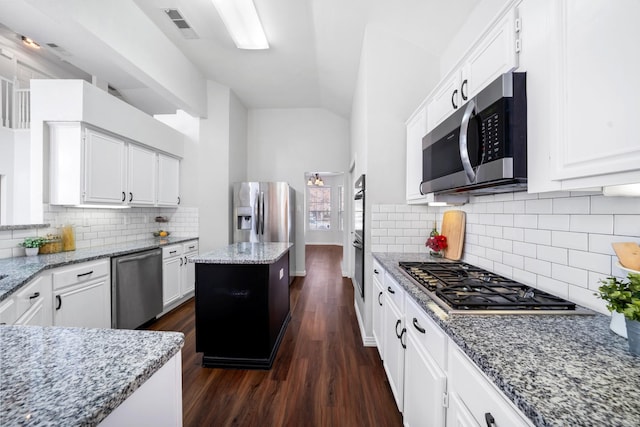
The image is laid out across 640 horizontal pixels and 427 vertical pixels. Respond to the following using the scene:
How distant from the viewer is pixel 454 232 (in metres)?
2.10

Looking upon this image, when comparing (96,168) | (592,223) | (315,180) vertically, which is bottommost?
(592,223)

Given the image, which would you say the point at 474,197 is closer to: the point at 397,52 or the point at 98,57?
the point at 397,52

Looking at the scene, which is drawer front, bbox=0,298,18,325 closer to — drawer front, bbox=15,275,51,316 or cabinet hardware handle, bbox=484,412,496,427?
drawer front, bbox=15,275,51,316

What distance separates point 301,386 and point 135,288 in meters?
1.96

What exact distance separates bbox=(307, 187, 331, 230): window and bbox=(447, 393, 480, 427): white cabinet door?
28.7ft

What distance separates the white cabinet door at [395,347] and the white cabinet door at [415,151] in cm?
94

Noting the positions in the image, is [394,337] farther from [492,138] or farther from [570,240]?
[492,138]

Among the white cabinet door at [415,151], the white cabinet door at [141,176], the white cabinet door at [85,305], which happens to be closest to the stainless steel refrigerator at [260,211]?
the white cabinet door at [141,176]

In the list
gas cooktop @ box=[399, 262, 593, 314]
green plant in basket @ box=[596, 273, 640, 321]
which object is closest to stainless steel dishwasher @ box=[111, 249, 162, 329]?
gas cooktop @ box=[399, 262, 593, 314]

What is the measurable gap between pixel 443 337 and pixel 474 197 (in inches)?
50.8

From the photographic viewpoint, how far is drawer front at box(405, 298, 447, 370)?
99 centimetres

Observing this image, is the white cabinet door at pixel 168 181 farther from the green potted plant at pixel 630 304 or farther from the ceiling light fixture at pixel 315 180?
the ceiling light fixture at pixel 315 180

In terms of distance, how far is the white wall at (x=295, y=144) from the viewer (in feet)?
17.1

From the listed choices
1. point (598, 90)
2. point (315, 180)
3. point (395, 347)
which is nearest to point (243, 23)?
point (598, 90)
